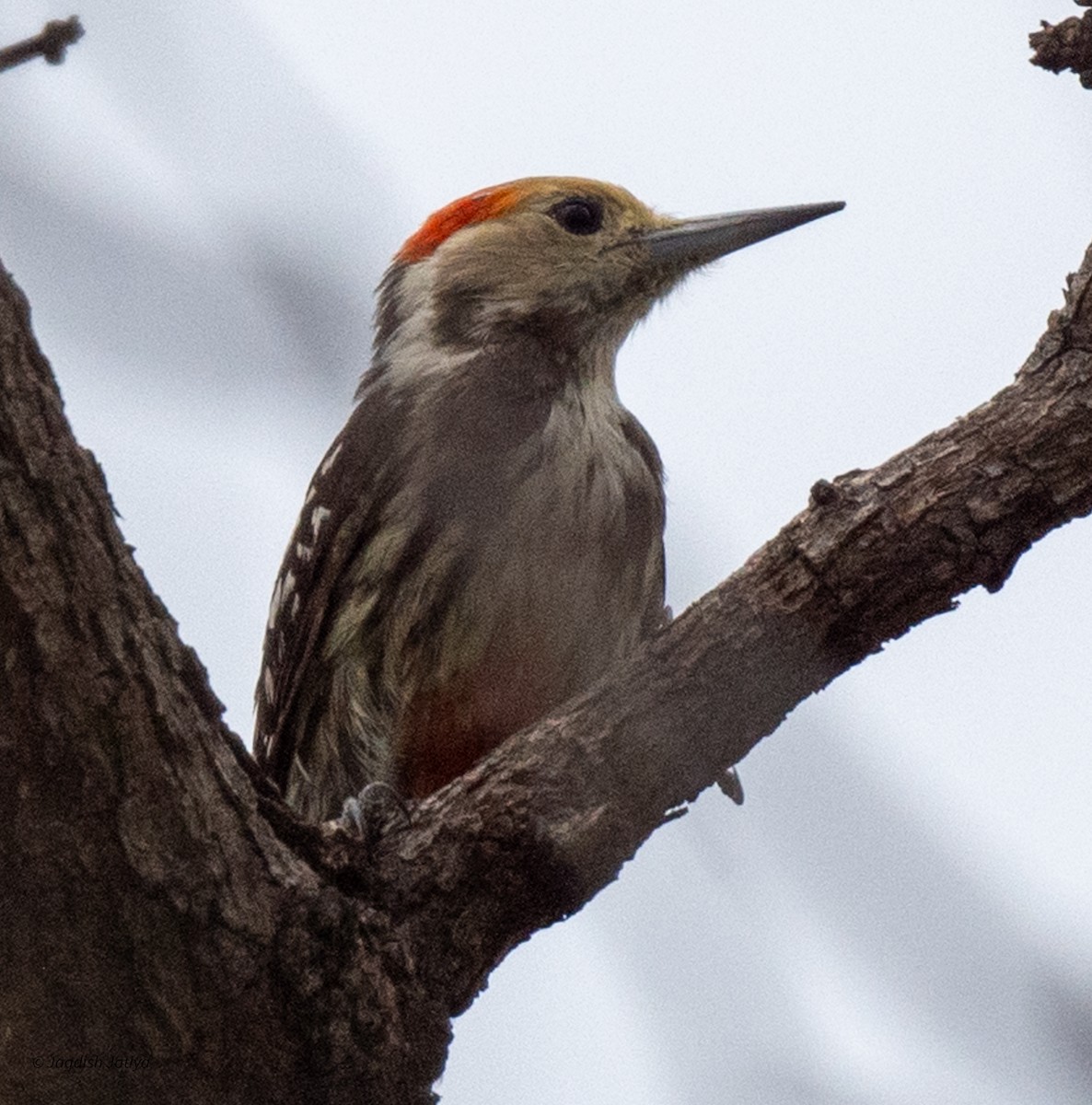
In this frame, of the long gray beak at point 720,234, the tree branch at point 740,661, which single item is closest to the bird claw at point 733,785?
the tree branch at point 740,661

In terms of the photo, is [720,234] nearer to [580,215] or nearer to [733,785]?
[580,215]

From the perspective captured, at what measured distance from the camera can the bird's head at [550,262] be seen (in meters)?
5.27

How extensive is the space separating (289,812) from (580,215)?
296cm

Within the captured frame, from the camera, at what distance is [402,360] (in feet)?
17.1

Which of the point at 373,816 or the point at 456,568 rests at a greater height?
the point at 456,568

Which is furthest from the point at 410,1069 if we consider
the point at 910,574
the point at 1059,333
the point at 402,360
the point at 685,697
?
the point at 402,360

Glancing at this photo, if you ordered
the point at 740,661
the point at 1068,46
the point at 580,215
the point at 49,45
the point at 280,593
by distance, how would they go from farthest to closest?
the point at 580,215 < the point at 280,593 < the point at 740,661 < the point at 1068,46 < the point at 49,45

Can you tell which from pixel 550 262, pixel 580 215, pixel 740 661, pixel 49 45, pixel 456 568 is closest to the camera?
pixel 49 45

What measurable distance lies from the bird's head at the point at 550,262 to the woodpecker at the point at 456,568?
10 centimetres

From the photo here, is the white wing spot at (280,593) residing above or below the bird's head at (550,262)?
below

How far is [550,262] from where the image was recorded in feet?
17.9

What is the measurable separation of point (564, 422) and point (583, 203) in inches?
48.2

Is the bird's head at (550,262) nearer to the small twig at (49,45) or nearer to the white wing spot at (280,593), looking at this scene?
the white wing spot at (280,593)

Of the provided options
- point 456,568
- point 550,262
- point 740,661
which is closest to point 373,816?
point 740,661
